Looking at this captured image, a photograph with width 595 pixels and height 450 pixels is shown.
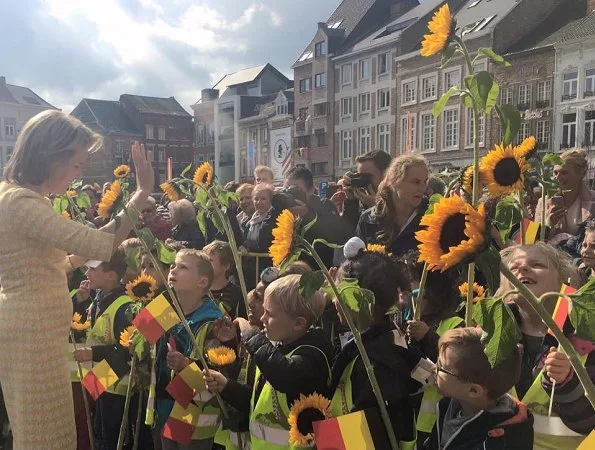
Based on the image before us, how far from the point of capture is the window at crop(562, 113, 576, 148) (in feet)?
94.9

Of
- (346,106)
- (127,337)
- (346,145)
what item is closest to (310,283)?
(127,337)

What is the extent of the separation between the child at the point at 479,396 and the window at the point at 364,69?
132 ft

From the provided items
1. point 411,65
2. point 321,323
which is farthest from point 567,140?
point 321,323

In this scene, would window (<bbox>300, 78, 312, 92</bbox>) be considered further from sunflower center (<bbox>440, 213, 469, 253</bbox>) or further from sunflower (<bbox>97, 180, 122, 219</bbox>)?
sunflower center (<bbox>440, 213, 469, 253</bbox>)

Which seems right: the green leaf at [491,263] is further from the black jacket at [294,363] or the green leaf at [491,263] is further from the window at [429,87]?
the window at [429,87]

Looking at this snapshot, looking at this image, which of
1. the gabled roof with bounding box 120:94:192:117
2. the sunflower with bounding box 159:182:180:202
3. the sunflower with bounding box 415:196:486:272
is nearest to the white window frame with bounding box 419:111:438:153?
the sunflower with bounding box 159:182:180:202

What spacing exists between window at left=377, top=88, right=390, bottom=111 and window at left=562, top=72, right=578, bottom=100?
12.4m

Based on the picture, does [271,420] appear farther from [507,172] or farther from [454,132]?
[454,132]

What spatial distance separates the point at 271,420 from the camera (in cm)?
270

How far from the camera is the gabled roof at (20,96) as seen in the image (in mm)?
61031

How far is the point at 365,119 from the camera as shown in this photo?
41.6 metres

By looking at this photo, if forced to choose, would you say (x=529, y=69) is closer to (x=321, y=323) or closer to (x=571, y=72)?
(x=571, y=72)

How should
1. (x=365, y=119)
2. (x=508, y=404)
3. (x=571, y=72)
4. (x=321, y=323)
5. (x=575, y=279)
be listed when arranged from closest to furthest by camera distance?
(x=508, y=404) → (x=575, y=279) → (x=321, y=323) → (x=571, y=72) → (x=365, y=119)

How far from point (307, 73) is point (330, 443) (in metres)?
46.4
